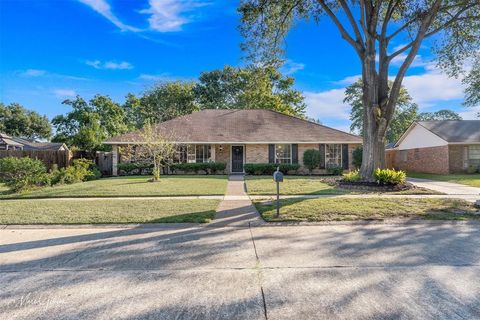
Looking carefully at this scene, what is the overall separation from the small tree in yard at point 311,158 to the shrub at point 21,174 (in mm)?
15094

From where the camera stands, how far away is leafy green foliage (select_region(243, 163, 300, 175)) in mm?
20047

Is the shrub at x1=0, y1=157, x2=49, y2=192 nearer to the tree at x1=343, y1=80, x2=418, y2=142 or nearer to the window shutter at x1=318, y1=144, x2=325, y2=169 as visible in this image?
the window shutter at x1=318, y1=144, x2=325, y2=169

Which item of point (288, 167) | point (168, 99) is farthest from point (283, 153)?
point (168, 99)

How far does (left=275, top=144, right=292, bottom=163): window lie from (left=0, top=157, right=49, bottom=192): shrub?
45.5ft

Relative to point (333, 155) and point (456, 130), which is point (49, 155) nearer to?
point (333, 155)

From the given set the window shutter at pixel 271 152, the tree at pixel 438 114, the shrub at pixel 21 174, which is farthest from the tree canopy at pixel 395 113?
the shrub at pixel 21 174

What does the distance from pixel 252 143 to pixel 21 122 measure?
43059 millimetres

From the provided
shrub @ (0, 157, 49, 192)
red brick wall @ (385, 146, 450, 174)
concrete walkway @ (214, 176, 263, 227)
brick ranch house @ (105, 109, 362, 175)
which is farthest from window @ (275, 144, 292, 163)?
shrub @ (0, 157, 49, 192)

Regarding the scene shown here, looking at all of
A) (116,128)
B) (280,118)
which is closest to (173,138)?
(280,118)

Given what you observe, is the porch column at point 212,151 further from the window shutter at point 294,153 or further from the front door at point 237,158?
the window shutter at point 294,153

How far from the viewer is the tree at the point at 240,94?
32281mm

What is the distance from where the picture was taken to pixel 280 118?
2408cm

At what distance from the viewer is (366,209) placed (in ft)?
25.3

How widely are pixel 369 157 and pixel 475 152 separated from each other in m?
14.4
